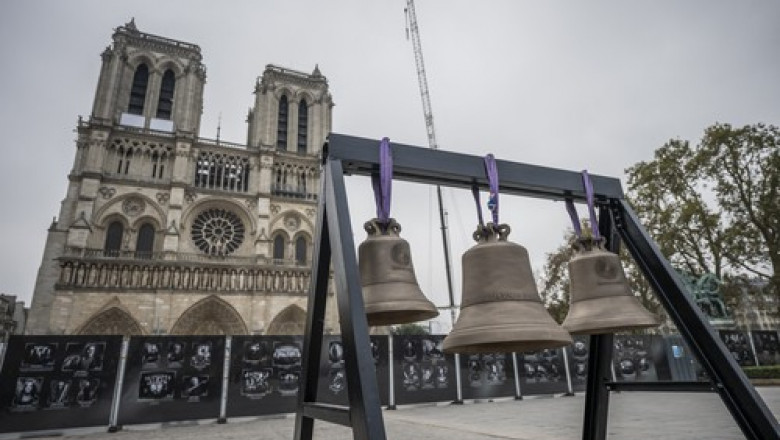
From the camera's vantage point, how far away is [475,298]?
186 cm

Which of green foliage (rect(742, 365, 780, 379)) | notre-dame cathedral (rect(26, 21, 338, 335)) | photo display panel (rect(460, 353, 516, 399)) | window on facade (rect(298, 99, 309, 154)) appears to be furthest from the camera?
window on facade (rect(298, 99, 309, 154))

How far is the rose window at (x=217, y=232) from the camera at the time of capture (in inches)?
1081

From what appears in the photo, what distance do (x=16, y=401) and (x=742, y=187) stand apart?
20.8 m

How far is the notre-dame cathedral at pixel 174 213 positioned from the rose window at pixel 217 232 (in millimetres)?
71

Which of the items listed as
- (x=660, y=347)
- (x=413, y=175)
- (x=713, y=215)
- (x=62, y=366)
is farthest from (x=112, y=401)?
(x=713, y=215)

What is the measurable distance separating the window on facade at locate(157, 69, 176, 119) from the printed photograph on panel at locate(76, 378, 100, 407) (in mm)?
27661

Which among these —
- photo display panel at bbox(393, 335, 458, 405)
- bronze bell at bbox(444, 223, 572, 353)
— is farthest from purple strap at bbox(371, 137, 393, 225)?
photo display panel at bbox(393, 335, 458, 405)

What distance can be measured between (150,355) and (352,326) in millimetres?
8142

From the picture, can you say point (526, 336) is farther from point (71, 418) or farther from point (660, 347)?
point (660, 347)

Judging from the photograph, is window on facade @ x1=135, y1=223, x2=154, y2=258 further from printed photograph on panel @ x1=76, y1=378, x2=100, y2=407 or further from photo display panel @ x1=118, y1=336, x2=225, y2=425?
printed photograph on panel @ x1=76, y1=378, x2=100, y2=407

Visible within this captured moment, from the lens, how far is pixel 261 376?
27.6ft

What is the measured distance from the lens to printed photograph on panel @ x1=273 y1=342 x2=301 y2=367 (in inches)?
341

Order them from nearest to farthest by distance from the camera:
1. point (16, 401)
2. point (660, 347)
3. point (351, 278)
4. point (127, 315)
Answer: point (351, 278), point (16, 401), point (660, 347), point (127, 315)

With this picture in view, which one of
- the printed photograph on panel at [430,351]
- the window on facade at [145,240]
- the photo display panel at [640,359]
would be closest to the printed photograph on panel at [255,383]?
the printed photograph on panel at [430,351]
